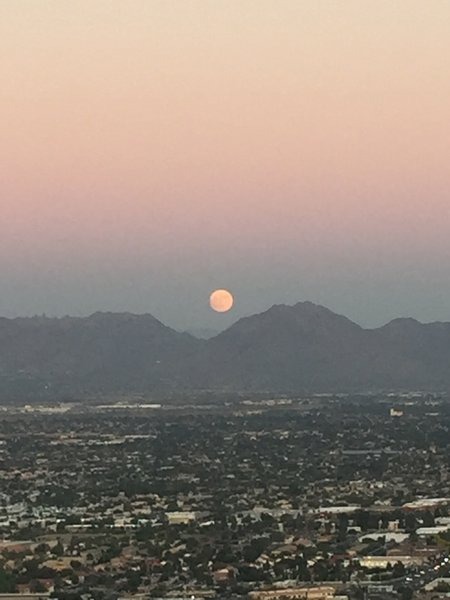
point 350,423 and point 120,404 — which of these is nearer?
point 350,423

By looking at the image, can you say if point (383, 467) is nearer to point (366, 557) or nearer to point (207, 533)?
point (207, 533)

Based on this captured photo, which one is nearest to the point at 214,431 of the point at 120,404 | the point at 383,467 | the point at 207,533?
the point at 383,467

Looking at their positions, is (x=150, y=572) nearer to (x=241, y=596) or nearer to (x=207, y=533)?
(x=241, y=596)

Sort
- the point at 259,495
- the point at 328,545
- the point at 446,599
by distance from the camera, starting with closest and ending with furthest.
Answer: the point at 446,599
the point at 328,545
the point at 259,495

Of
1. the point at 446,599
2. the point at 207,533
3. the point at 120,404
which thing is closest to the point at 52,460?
the point at 207,533

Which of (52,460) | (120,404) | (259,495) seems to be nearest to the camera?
(259,495)

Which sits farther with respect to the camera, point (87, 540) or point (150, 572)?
point (87, 540)

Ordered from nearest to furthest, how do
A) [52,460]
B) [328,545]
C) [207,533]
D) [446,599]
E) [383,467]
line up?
[446,599]
[328,545]
[207,533]
[383,467]
[52,460]

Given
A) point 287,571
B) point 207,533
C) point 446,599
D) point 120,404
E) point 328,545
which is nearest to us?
point 446,599
